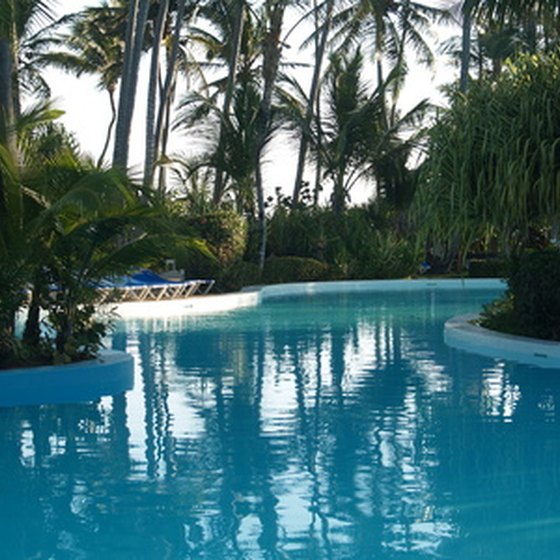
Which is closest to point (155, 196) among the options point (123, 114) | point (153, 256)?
point (153, 256)

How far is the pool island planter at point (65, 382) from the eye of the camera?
31.1 ft

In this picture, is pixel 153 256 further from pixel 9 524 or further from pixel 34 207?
pixel 9 524

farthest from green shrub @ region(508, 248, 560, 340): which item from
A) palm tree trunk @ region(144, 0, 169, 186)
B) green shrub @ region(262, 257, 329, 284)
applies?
green shrub @ region(262, 257, 329, 284)

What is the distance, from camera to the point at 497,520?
5.68m

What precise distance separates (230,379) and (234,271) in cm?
1427

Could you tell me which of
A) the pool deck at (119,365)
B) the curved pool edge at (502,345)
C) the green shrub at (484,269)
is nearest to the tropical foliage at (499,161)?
the curved pool edge at (502,345)

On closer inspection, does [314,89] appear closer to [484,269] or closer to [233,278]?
[484,269]

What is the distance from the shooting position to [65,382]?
32.1ft

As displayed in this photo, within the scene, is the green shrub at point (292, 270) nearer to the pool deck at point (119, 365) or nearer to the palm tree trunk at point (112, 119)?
the pool deck at point (119, 365)

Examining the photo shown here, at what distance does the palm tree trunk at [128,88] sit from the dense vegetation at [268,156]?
0.15 ft

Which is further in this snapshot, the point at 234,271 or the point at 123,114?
the point at 234,271

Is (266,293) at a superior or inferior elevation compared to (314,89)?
inferior

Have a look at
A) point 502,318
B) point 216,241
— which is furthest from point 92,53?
point 502,318

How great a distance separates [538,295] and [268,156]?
1652 cm
